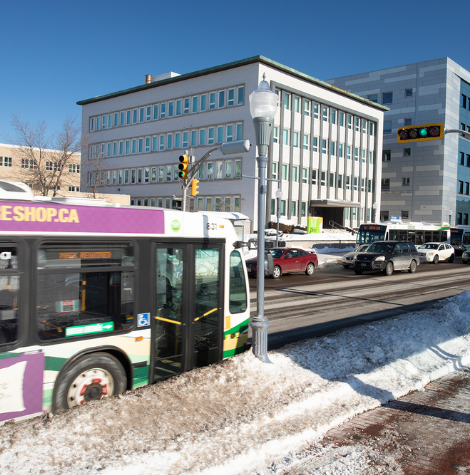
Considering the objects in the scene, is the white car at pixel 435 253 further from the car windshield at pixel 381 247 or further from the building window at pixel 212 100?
the building window at pixel 212 100

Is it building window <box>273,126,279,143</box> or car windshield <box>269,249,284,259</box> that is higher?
building window <box>273,126,279,143</box>

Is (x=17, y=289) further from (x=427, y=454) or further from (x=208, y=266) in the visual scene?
(x=427, y=454)

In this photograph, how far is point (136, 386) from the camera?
561 cm

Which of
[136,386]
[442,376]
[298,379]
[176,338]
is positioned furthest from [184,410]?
[442,376]

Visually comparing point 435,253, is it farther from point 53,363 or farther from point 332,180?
point 53,363

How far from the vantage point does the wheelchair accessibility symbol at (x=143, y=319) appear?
5.62 meters

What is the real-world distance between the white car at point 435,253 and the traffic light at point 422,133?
22.8 meters

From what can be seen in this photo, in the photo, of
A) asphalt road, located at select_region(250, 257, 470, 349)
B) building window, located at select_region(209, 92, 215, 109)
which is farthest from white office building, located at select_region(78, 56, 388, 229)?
asphalt road, located at select_region(250, 257, 470, 349)

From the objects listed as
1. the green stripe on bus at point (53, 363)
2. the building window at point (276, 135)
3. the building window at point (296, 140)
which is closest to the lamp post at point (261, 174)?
the green stripe on bus at point (53, 363)

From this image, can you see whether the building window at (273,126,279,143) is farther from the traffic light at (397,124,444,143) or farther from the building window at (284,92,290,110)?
the traffic light at (397,124,444,143)

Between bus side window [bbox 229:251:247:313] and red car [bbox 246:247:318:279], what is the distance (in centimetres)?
1413

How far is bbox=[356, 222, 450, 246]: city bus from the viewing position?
35375 millimetres

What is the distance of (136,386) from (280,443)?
202 centimetres

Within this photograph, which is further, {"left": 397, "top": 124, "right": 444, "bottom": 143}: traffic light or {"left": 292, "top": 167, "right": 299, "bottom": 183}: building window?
{"left": 292, "top": 167, "right": 299, "bottom": 183}: building window
